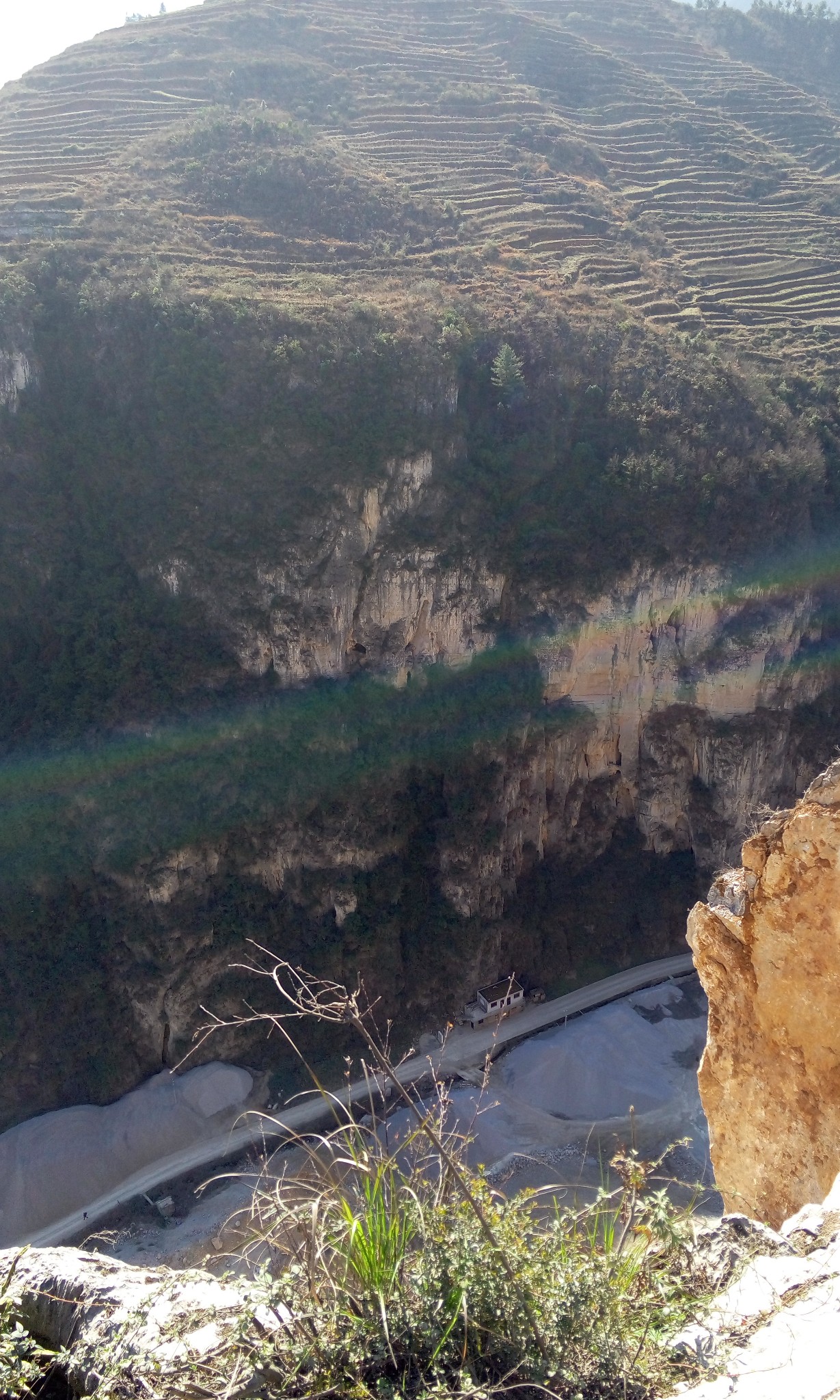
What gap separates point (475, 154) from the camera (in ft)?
144

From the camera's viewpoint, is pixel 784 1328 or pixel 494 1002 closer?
pixel 784 1328

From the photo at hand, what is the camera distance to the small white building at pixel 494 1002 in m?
24.5

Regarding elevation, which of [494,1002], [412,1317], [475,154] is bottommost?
[494,1002]

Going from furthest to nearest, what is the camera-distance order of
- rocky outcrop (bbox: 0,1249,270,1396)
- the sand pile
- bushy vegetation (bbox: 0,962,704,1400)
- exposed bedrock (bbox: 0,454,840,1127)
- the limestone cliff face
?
1. exposed bedrock (bbox: 0,454,840,1127)
2. the sand pile
3. the limestone cliff face
4. rocky outcrop (bbox: 0,1249,270,1396)
5. bushy vegetation (bbox: 0,962,704,1400)

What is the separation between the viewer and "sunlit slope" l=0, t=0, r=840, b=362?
34.7 m

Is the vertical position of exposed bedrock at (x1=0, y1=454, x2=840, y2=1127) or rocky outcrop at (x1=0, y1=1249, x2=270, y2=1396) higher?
rocky outcrop at (x1=0, y1=1249, x2=270, y2=1396)

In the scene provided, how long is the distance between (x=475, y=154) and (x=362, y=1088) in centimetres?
4236

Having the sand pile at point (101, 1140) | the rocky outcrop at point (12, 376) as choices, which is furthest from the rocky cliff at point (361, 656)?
the sand pile at point (101, 1140)

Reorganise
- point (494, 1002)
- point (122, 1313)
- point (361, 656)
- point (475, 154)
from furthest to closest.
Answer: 1. point (475, 154)
2. point (361, 656)
3. point (494, 1002)
4. point (122, 1313)

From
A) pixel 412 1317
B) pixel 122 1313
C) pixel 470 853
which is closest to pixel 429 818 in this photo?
pixel 470 853

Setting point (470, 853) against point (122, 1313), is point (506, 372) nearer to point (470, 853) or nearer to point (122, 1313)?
point (470, 853)

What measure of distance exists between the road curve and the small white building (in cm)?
32

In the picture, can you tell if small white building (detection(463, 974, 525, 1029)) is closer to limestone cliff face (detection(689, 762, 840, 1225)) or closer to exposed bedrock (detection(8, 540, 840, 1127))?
exposed bedrock (detection(8, 540, 840, 1127))

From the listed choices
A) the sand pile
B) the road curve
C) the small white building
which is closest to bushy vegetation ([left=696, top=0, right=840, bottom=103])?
the road curve
